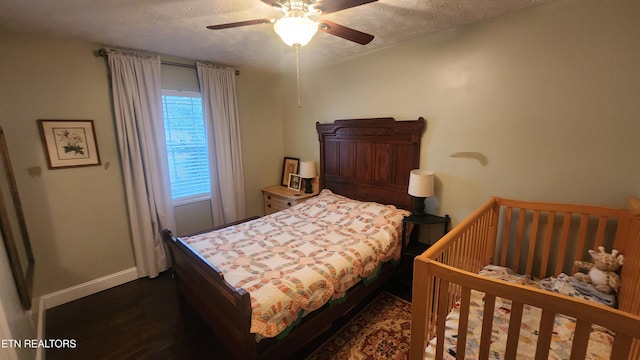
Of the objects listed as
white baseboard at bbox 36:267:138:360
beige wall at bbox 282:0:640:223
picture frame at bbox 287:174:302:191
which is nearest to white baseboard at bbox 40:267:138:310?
white baseboard at bbox 36:267:138:360

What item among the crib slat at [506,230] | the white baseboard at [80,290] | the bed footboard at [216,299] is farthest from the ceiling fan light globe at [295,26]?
the white baseboard at [80,290]

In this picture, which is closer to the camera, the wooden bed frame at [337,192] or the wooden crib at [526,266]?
the wooden crib at [526,266]

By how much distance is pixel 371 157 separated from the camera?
293cm

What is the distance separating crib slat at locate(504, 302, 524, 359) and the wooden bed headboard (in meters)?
1.70

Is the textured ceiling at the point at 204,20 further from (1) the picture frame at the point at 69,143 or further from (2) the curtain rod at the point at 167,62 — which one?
(1) the picture frame at the point at 69,143

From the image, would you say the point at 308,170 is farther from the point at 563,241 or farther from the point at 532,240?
the point at 563,241

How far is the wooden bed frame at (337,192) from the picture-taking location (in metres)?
1.49

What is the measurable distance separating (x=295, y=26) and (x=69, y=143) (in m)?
2.52

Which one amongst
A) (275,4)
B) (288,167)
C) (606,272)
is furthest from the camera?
(288,167)

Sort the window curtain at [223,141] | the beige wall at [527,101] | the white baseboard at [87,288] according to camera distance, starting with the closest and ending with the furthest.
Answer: the beige wall at [527,101], the white baseboard at [87,288], the window curtain at [223,141]

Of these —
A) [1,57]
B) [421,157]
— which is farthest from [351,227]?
[1,57]

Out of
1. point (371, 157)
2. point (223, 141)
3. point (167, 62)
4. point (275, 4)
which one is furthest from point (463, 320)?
point (167, 62)

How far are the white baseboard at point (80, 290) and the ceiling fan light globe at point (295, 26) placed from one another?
2.89m

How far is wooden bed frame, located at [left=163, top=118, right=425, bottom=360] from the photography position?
4.89ft
